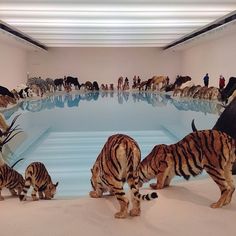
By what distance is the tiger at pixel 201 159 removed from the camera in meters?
3.45

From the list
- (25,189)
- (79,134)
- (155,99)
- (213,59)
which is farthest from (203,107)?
(25,189)

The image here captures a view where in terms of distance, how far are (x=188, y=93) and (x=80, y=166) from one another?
47.6 feet

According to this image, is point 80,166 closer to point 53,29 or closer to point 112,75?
point 53,29

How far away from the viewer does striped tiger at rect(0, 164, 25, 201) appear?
4109 mm

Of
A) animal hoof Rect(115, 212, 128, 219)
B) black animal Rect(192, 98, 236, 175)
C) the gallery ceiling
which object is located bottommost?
animal hoof Rect(115, 212, 128, 219)

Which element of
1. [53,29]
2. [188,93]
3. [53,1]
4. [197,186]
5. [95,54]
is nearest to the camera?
[197,186]

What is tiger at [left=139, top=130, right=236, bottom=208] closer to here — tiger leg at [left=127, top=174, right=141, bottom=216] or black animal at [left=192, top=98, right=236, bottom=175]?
tiger leg at [left=127, top=174, right=141, bottom=216]

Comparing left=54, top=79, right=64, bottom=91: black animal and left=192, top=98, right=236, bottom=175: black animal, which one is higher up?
left=54, top=79, right=64, bottom=91: black animal

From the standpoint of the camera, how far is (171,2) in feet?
36.1

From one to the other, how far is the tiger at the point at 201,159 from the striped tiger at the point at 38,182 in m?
1.00

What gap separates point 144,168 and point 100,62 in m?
28.6

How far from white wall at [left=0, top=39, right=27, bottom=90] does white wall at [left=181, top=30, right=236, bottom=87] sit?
35.7 feet

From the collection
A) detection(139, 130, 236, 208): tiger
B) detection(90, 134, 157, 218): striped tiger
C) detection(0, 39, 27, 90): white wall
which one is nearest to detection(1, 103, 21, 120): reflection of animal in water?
detection(0, 39, 27, 90): white wall

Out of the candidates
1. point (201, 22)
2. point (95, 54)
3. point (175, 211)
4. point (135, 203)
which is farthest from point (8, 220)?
point (95, 54)
